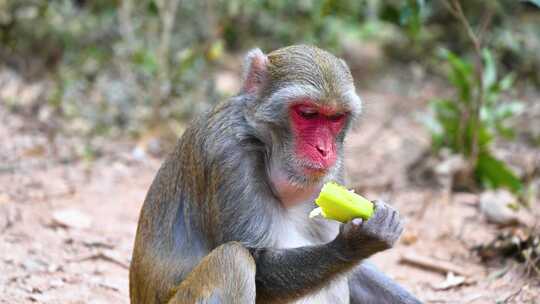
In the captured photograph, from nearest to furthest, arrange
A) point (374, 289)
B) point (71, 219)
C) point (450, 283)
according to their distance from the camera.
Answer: point (374, 289)
point (450, 283)
point (71, 219)

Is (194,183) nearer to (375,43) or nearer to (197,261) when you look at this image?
(197,261)

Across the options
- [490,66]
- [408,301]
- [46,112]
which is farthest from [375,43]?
[408,301]

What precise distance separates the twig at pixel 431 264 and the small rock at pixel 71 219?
3.54 metres

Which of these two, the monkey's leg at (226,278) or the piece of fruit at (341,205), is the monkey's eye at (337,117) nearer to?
the piece of fruit at (341,205)

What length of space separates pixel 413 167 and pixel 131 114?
4.82 metres

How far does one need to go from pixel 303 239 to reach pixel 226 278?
0.95 metres

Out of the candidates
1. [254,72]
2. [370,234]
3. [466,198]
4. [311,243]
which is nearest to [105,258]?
[311,243]

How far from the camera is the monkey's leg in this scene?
4859 mm

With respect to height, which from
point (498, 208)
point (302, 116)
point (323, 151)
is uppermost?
point (302, 116)

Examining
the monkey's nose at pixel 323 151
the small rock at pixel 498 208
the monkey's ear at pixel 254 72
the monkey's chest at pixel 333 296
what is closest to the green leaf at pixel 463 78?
the small rock at pixel 498 208

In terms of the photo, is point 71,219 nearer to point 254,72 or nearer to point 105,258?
point 105,258

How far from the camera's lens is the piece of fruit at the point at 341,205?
475 cm

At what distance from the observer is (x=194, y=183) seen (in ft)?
17.8

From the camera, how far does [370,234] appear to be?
15.3ft
